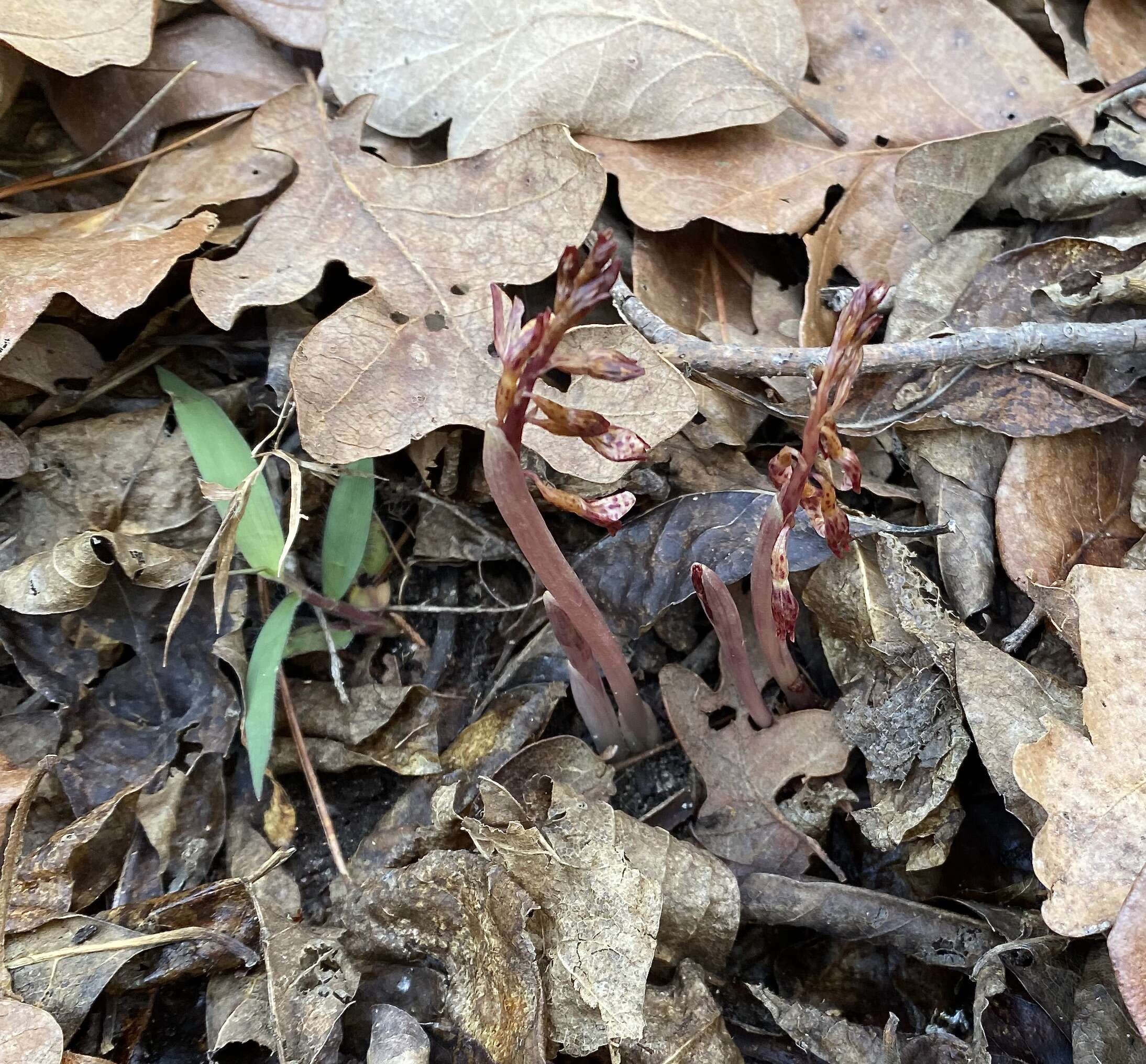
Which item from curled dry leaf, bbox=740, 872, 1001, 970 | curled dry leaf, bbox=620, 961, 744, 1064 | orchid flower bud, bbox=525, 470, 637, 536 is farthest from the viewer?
curled dry leaf, bbox=740, 872, 1001, 970

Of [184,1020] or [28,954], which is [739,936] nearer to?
[184,1020]

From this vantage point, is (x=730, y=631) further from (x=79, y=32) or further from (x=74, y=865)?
(x=79, y=32)

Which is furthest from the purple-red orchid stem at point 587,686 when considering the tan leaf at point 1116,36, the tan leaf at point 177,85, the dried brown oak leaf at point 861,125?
the tan leaf at point 1116,36

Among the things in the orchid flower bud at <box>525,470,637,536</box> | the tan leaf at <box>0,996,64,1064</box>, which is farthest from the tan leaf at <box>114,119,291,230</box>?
the tan leaf at <box>0,996,64,1064</box>

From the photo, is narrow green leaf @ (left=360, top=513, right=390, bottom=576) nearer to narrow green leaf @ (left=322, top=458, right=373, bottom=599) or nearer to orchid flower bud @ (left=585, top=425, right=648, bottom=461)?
narrow green leaf @ (left=322, top=458, right=373, bottom=599)

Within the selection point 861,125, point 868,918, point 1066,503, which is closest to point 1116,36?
point 861,125

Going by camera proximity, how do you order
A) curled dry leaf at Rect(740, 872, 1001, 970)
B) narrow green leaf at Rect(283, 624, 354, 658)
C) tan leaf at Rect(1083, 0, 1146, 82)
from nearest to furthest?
1. curled dry leaf at Rect(740, 872, 1001, 970)
2. narrow green leaf at Rect(283, 624, 354, 658)
3. tan leaf at Rect(1083, 0, 1146, 82)
